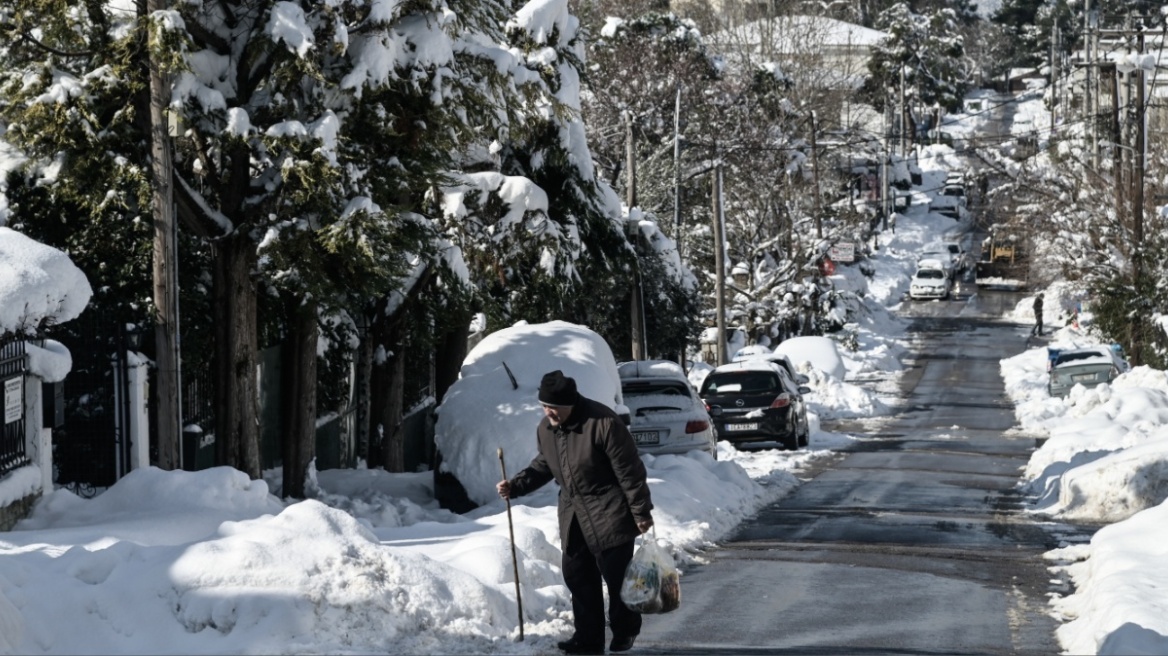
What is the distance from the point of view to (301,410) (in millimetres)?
17312

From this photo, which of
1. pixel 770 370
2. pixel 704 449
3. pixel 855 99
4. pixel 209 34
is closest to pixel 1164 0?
pixel 855 99

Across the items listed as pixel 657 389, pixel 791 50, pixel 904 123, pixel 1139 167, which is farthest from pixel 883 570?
pixel 904 123

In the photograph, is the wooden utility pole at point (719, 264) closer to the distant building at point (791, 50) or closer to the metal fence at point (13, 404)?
the distant building at point (791, 50)

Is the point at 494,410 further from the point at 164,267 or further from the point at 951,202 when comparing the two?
the point at 951,202

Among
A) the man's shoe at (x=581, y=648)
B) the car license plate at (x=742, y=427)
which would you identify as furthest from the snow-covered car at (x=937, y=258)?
the man's shoe at (x=581, y=648)

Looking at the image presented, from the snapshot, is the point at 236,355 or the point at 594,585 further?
the point at 236,355

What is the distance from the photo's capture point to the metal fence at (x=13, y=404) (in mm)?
11859

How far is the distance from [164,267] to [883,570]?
6.48m

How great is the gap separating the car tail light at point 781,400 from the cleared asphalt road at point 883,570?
1.49 meters

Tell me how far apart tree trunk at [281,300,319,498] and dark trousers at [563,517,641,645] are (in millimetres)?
8669

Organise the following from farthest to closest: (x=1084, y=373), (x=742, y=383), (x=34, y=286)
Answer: (x=1084, y=373), (x=742, y=383), (x=34, y=286)

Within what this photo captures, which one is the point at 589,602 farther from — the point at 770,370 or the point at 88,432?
the point at 770,370

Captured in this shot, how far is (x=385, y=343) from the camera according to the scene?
2041 centimetres

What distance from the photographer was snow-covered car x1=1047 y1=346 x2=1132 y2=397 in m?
39.1
